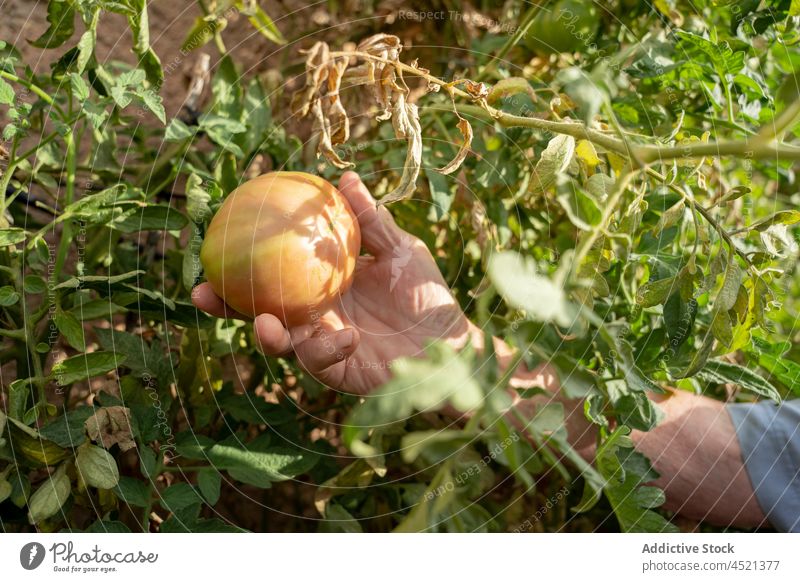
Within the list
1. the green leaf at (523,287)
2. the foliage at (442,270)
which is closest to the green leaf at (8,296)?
the foliage at (442,270)

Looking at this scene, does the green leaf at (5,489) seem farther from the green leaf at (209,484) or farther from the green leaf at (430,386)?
the green leaf at (430,386)

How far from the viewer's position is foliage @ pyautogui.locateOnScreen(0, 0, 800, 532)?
562mm

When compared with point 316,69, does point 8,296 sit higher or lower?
lower

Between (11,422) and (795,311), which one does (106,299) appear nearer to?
(11,422)

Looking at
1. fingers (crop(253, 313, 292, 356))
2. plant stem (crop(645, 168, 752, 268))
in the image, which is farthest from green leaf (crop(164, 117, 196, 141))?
plant stem (crop(645, 168, 752, 268))

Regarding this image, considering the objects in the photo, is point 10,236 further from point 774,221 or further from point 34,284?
point 774,221

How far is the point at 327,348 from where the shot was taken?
2.01 feet

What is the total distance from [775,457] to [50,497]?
772mm

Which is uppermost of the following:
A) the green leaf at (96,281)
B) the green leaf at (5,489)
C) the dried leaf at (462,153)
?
the dried leaf at (462,153)

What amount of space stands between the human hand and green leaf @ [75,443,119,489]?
0.56ft

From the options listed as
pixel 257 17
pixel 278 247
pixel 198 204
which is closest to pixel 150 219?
pixel 198 204

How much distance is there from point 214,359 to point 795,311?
0.85 m

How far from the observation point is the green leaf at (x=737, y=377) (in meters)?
0.68
